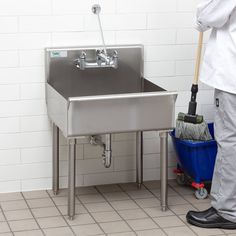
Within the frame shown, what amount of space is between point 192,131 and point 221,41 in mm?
696

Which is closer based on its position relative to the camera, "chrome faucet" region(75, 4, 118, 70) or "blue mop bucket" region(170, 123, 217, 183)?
"chrome faucet" region(75, 4, 118, 70)

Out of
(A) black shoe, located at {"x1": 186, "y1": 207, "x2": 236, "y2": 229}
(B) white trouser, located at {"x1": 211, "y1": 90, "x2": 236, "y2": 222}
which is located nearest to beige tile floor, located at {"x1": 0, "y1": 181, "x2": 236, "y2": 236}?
(A) black shoe, located at {"x1": 186, "y1": 207, "x2": 236, "y2": 229}

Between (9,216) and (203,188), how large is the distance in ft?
3.66

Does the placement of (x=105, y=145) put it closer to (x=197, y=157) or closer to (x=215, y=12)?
(x=197, y=157)

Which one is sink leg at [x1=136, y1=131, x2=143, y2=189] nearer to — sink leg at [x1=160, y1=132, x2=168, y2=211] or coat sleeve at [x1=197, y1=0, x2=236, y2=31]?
sink leg at [x1=160, y1=132, x2=168, y2=211]

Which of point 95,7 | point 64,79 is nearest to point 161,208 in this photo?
point 64,79

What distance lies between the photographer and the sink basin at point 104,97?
3635 millimetres

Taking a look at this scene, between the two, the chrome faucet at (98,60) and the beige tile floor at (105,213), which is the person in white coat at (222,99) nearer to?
the beige tile floor at (105,213)

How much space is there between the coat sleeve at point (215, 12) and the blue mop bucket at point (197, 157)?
→ 769 millimetres

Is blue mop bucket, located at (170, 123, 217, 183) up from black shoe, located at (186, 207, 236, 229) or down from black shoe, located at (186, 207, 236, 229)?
up

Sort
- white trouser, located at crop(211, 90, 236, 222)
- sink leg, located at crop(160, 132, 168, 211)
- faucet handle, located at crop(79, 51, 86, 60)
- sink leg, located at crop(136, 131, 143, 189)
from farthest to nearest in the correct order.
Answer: sink leg, located at crop(136, 131, 143, 189)
faucet handle, located at crop(79, 51, 86, 60)
sink leg, located at crop(160, 132, 168, 211)
white trouser, located at crop(211, 90, 236, 222)

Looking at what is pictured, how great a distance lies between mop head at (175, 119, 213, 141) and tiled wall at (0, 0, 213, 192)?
277mm

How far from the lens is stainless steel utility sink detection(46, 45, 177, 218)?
11.9 feet

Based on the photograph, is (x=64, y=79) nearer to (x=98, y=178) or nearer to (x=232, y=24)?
(x=98, y=178)
